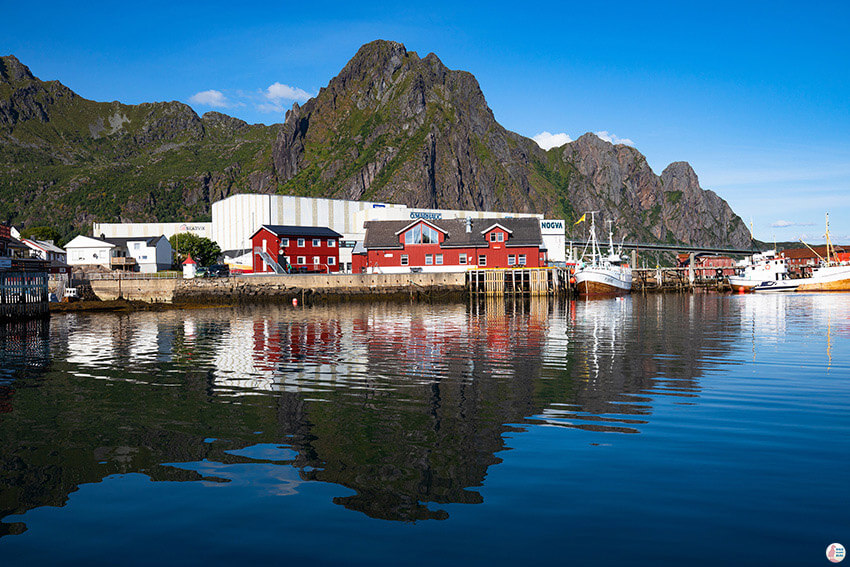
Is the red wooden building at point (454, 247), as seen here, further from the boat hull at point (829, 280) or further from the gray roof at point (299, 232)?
the boat hull at point (829, 280)

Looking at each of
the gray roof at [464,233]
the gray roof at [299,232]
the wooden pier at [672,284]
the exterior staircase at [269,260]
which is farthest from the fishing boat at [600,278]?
the exterior staircase at [269,260]

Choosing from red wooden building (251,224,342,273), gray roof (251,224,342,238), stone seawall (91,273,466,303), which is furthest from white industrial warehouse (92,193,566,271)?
stone seawall (91,273,466,303)

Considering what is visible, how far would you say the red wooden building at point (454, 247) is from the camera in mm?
84188

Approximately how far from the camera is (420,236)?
8506 cm

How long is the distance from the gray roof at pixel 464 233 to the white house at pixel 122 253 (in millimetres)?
45631

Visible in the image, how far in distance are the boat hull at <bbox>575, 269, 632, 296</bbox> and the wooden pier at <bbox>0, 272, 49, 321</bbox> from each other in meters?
62.6

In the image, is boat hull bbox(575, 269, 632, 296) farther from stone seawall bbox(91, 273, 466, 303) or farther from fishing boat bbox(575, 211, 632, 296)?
stone seawall bbox(91, 273, 466, 303)

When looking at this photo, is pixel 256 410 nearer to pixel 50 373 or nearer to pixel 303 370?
pixel 303 370

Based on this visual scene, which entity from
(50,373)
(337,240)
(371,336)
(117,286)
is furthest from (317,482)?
(337,240)

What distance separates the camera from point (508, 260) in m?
84.2

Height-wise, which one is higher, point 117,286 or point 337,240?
point 337,240

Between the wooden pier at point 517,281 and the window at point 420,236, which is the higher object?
the window at point 420,236

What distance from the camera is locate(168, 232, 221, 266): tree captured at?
122562 millimetres

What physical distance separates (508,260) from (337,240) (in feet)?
96.9
